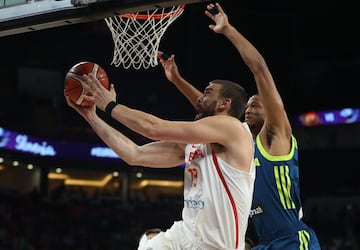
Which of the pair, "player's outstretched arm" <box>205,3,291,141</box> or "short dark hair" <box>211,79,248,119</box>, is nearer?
"short dark hair" <box>211,79,248,119</box>

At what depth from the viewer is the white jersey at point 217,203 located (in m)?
3.81

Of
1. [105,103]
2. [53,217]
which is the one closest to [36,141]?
[53,217]

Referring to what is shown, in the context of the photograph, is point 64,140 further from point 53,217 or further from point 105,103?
point 105,103

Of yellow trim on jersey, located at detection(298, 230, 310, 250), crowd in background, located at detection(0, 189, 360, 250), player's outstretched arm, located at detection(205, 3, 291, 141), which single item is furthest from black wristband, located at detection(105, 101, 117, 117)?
crowd in background, located at detection(0, 189, 360, 250)

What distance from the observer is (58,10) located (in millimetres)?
4801

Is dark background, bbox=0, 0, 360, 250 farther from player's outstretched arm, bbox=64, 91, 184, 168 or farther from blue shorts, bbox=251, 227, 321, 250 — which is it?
player's outstretched arm, bbox=64, 91, 184, 168

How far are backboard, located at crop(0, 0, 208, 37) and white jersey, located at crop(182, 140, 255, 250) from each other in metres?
1.14

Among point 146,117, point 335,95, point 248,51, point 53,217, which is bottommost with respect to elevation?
point 53,217

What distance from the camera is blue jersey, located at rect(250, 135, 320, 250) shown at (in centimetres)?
439

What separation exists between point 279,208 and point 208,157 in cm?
78

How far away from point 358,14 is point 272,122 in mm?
16341

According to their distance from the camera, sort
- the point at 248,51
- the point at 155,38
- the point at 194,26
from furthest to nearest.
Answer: the point at 194,26
the point at 155,38
the point at 248,51

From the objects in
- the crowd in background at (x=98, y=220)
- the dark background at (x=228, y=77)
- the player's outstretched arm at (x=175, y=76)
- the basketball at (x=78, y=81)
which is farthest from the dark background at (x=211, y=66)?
the basketball at (x=78, y=81)

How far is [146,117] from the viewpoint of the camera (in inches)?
149
